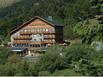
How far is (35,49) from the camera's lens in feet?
178

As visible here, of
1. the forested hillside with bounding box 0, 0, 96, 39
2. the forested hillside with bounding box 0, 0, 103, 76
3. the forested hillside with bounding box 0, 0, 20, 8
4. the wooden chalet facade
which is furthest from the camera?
the forested hillside with bounding box 0, 0, 20, 8

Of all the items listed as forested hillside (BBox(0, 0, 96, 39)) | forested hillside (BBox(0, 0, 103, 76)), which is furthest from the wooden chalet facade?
forested hillside (BBox(0, 0, 103, 76))

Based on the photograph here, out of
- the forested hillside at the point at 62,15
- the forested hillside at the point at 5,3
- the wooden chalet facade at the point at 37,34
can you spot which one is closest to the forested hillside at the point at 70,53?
the forested hillside at the point at 62,15

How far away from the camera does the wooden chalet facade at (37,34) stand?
56.0 m

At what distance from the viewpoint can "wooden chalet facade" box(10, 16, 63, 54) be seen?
56.0 m

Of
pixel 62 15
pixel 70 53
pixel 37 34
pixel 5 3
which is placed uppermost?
Answer: pixel 5 3

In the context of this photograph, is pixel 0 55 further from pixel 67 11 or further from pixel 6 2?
pixel 6 2

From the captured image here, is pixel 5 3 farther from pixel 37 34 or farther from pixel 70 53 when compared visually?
pixel 70 53

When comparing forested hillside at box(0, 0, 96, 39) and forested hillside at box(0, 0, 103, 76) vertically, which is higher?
forested hillside at box(0, 0, 96, 39)

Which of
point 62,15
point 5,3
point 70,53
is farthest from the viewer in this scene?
point 5,3

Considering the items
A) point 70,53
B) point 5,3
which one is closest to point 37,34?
point 70,53

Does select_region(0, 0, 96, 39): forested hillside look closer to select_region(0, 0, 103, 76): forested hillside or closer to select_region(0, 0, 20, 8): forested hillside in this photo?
select_region(0, 0, 103, 76): forested hillside

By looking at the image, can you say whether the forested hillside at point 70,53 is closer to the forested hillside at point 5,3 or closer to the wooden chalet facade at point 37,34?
the wooden chalet facade at point 37,34

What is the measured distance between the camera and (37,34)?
56.5 metres
